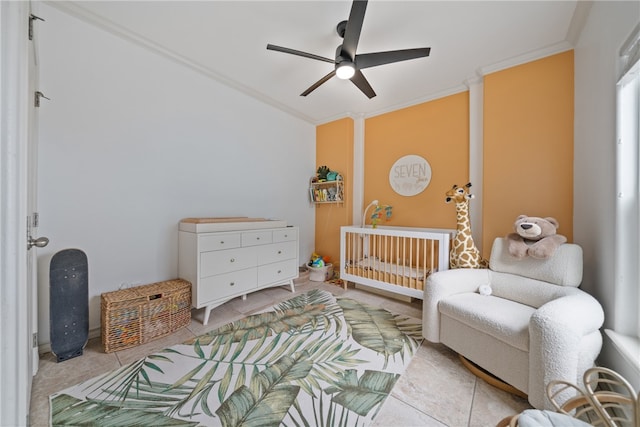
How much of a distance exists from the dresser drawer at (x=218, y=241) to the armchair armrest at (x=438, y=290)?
1.71 metres

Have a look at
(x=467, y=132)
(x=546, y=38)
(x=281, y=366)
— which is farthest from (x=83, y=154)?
(x=546, y=38)

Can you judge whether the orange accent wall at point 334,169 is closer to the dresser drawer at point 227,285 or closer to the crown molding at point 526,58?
the dresser drawer at point 227,285

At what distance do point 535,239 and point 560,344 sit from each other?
0.90 meters

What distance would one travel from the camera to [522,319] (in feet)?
4.22

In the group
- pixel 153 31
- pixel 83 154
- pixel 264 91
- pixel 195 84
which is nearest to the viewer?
pixel 83 154

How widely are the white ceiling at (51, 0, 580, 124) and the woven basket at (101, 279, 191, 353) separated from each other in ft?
6.94

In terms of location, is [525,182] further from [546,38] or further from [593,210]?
[546,38]

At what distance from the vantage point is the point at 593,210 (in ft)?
5.08

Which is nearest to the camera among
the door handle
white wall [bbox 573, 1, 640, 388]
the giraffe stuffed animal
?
the door handle

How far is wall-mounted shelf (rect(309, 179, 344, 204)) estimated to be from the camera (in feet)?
11.3

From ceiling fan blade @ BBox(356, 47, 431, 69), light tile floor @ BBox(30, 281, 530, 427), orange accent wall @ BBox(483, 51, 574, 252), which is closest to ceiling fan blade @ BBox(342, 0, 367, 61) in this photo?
ceiling fan blade @ BBox(356, 47, 431, 69)

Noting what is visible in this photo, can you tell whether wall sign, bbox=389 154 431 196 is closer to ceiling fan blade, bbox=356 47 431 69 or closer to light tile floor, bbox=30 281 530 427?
ceiling fan blade, bbox=356 47 431 69

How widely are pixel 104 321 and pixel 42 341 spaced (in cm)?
40

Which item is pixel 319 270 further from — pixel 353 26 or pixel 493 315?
pixel 353 26
